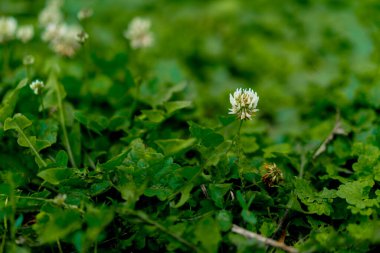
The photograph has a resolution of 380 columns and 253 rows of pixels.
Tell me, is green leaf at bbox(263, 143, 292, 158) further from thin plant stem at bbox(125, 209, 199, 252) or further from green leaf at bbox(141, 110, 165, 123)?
thin plant stem at bbox(125, 209, 199, 252)

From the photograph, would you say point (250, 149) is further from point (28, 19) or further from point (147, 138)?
point (28, 19)

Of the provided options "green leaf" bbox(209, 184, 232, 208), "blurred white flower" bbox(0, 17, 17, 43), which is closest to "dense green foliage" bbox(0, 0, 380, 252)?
"green leaf" bbox(209, 184, 232, 208)

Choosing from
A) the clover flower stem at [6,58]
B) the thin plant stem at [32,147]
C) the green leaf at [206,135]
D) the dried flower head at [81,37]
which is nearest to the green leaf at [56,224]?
the thin plant stem at [32,147]

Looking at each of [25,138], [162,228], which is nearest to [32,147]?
[25,138]

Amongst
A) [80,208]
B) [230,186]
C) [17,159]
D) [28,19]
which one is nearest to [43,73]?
[17,159]

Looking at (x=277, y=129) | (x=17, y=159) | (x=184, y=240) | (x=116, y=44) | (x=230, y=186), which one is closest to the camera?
(x=184, y=240)

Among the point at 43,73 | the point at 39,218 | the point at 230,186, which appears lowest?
the point at 39,218

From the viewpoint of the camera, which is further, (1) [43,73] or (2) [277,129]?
(2) [277,129]

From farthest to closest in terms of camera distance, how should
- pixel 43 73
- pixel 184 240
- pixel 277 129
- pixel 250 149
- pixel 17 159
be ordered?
pixel 277 129 → pixel 43 73 → pixel 250 149 → pixel 17 159 → pixel 184 240
